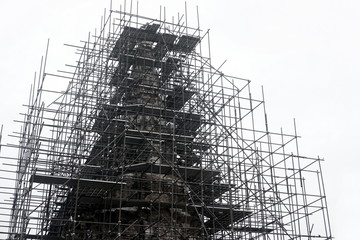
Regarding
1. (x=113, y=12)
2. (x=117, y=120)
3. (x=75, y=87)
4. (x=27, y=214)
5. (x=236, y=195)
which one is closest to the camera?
(x=27, y=214)

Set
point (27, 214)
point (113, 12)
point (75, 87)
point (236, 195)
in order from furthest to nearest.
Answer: point (113, 12) → point (75, 87) → point (236, 195) → point (27, 214)

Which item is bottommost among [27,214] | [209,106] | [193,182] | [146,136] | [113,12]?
[27,214]

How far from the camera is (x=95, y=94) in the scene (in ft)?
97.3

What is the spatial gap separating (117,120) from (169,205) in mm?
4388

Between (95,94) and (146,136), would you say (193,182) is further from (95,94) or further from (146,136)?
(95,94)

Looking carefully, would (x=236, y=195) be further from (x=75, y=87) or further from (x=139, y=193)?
(x=75, y=87)

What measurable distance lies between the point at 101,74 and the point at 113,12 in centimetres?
448

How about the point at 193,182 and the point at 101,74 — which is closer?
the point at 193,182

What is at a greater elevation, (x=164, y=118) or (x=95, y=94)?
(x=95, y=94)

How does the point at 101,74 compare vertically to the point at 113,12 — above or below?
below

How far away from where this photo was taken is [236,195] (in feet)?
89.6

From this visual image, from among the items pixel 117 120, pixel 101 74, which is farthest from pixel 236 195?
pixel 101 74

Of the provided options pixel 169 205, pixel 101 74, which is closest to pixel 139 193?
pixel 169 205

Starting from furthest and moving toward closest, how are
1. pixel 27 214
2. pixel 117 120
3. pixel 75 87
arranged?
pixel 75 87 < pixel 117 120 < pixel 27 214
